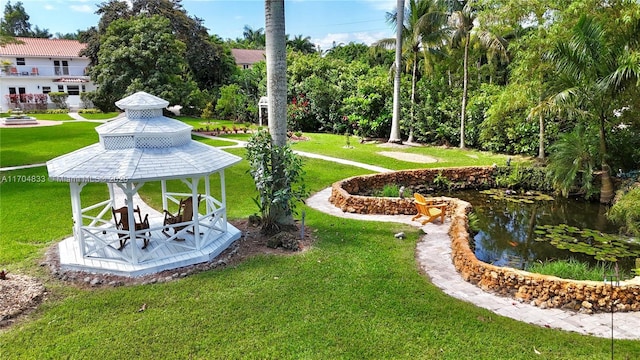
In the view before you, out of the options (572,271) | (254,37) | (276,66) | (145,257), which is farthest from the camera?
(254,37)

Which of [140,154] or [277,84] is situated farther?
[277,84]

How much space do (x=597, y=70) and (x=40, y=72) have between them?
165 feet

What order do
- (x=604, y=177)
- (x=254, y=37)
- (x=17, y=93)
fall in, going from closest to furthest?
(x=604, y=177)
(x=17, y=93)
(x=254, y=37)

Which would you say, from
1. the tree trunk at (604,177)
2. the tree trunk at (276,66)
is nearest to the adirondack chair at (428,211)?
the tree trunk at (276,66)

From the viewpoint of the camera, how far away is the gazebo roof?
7.46 m

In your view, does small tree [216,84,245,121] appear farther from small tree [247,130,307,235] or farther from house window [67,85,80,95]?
small tree [247,130,307,235]

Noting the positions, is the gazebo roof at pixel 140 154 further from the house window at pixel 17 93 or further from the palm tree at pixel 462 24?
the house window at pixel 17 93

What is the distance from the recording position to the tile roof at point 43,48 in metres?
43.9

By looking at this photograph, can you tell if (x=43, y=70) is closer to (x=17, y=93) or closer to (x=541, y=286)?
(x=17, y=93)

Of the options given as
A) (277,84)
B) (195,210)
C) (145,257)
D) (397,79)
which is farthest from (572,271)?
(397,79)

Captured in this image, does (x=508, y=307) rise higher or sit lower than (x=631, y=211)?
lower

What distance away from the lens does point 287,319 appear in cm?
608

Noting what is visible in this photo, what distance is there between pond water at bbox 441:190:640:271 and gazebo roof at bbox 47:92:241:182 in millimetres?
6212

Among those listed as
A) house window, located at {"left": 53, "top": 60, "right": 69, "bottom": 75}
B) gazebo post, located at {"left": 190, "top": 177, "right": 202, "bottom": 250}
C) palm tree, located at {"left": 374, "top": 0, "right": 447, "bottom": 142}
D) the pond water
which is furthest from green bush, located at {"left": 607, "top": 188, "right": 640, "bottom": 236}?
house window, located at {"left": 53, "top": 60, "right": 69, "bottom": 75}
